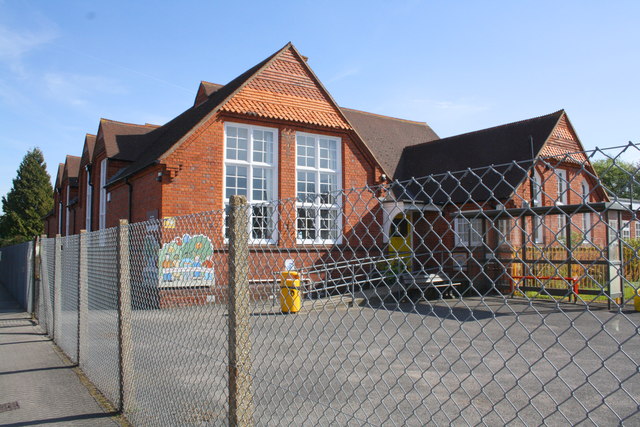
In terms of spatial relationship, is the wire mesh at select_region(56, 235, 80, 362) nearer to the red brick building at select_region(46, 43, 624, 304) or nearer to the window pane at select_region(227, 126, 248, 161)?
the red brick building at select_region(46, 43, 624, 304)

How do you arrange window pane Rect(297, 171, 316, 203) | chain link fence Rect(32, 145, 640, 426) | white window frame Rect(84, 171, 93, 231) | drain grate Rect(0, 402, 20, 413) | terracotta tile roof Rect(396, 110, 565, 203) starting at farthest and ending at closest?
white window frame Rect(84, 171, 93, 231)
terracotta tile roof Rect(396, 110, 565, 203)
window pane Rect(297, 171, 316, 203)
drain grate Rect(0, 402, 20, 413)
chain link fence Rect(32, 145, 640, 426)

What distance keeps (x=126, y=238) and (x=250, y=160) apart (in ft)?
35.4

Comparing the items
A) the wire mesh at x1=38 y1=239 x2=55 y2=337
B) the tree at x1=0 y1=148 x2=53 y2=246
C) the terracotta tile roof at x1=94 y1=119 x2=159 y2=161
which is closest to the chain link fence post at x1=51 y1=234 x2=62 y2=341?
the wire mesh at x1=38 y1=239 x2=55 y2=337

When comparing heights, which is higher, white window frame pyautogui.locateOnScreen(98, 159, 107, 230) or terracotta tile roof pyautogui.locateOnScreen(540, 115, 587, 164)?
terracotta tile roof pyautogui.locateOnScreen(540, 115, 587, 164)

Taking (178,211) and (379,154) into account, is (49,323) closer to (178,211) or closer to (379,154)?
(178,211)

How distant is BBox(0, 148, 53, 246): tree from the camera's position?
168 ft

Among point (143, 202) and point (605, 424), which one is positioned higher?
point (143, 202)

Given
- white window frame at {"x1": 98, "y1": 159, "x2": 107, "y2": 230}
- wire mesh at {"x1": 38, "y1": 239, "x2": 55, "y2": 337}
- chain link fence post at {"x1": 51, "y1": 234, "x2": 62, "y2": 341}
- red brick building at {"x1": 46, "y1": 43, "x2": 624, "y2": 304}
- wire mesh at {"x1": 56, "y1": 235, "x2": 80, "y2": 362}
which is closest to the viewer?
wire mesh at {"x1": 56, "y1": 235, "x2": 80, "y2": 362}

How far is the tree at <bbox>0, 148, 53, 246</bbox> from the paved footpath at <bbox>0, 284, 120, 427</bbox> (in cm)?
4798

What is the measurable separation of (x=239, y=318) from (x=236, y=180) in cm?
1282

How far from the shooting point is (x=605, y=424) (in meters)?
4.86

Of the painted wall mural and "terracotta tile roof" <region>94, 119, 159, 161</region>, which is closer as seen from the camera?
the painted wall mural

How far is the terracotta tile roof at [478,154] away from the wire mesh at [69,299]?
12.2 m

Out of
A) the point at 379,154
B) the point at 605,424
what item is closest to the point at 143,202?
the point at 379,154
